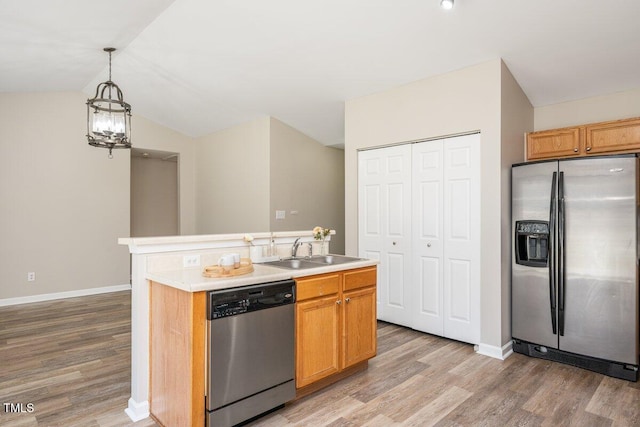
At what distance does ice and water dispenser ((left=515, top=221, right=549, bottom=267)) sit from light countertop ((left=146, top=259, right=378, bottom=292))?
73.5 inches

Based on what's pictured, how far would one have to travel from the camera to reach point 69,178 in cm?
571

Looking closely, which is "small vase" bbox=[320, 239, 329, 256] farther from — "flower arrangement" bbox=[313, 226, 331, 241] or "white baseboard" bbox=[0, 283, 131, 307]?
"white baseboard" bbox=[0, 283, 131, 307]

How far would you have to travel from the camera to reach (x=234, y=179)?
6375 millimetres

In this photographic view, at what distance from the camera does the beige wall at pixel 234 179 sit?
583 cm

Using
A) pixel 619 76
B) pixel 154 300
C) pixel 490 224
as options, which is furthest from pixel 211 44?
pixel 619 76

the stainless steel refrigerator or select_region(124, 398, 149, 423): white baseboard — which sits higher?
the stainless steel refrigerator

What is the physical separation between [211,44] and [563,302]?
4.17 metres

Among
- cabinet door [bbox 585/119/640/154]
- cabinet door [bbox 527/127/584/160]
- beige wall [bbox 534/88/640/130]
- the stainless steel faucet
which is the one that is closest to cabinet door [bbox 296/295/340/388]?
the stainless steel faucet

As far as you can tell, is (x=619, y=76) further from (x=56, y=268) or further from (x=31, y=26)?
(x=56, y=268)

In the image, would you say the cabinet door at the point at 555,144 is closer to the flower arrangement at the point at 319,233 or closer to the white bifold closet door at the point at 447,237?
the white bifold closet door at the point at 447,237

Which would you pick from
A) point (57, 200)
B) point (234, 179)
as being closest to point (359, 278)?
point (234, 179)

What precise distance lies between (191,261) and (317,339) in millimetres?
1012

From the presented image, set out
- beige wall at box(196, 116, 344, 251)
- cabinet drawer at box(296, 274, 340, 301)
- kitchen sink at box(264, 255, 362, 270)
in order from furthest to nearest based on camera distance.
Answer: beige wall at box(196, 116, 344, 251) < kitchen sink at box(264, 255, 362, 270) < cabinet drawer at box(296, 274, 340, 301)

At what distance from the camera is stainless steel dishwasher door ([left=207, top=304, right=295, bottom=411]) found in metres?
2.05
